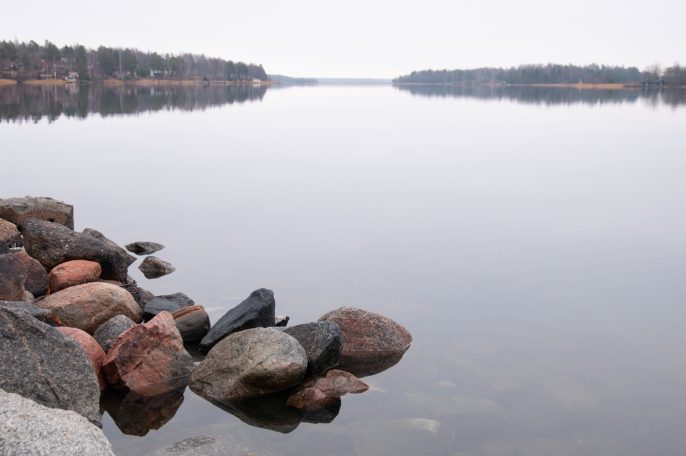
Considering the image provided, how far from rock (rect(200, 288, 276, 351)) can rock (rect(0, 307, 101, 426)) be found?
272 centimetres

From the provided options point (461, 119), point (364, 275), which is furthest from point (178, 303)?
point (461, 119)

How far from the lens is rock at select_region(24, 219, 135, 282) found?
11.9 metres

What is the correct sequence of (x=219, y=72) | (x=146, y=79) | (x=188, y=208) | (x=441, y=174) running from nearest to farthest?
(x=188, y=208)
(x=441, y=174)
(x=146, y=79)
(x=219, y=72)

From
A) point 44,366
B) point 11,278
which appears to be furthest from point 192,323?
point 44,366

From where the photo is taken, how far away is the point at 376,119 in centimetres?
5947

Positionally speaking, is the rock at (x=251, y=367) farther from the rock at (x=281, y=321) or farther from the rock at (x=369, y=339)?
the rock at (x=281, y=321)

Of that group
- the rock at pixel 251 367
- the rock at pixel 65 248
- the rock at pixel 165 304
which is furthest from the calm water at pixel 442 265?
the rock at pixel 65 248

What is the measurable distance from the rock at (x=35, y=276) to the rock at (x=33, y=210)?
A: 335cm

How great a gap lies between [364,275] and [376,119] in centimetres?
4701

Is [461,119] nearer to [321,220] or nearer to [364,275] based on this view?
[321,220]

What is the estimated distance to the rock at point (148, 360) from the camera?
345 inches

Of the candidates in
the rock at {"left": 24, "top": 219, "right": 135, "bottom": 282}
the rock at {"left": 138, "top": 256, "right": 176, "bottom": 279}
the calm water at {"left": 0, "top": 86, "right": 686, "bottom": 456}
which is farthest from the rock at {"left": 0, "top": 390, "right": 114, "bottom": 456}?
the rock at {"left": 138, "top": 256, "right": 176, "bottom": 279}

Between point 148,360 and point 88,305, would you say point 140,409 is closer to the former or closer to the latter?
point 148,360

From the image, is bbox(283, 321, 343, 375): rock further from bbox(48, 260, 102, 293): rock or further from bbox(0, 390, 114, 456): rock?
bbox(0, 390, 114, 456): rock
